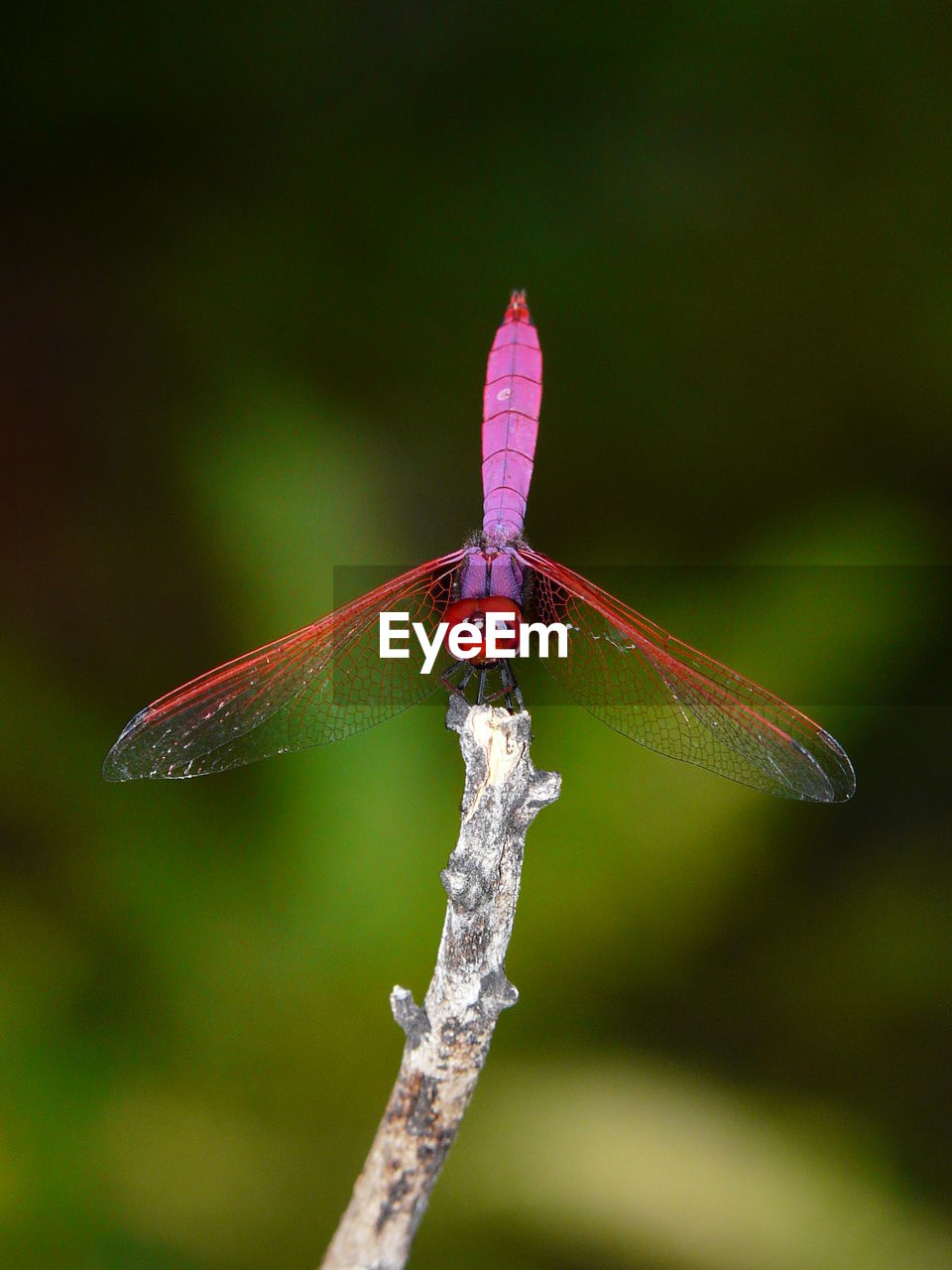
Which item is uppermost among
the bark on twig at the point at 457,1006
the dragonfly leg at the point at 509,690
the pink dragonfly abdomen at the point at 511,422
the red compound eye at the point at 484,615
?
the pink dragonfly abdomen at the point at 511,422

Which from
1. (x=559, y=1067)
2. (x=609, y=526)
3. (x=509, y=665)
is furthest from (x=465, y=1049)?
(x=609, y=526)

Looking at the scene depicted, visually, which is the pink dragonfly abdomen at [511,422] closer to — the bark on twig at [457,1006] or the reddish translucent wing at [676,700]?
the reddish translucent wing at [676,700]

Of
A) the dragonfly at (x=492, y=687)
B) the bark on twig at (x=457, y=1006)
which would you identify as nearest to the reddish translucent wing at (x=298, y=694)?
the dragonfly at (x=492, y=687)

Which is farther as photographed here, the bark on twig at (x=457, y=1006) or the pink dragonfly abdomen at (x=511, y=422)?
the pink dragonfly abdomen at (x=511, y=422)

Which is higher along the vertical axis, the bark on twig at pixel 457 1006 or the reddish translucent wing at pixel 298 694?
the reddish translucent wing at pixel 298 694

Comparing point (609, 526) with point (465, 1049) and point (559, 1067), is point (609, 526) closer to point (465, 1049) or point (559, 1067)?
point (559, 1067)

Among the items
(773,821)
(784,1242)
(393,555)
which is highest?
(393,555)

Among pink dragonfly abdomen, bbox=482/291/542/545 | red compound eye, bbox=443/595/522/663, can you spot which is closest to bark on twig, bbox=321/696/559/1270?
red compound eye, bbox=443/595/522/663
